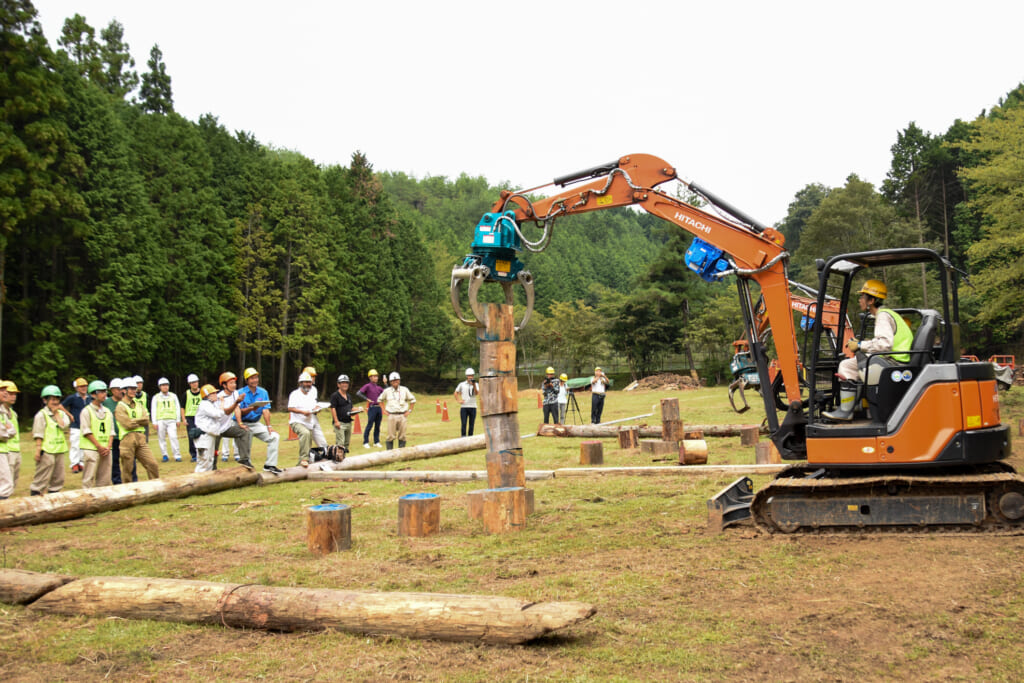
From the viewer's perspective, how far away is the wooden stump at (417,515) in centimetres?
782

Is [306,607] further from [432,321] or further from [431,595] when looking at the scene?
→ [432,321]

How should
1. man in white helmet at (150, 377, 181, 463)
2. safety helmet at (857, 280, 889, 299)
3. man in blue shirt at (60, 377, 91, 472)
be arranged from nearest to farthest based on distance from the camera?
safety helmet at (857, 280, 889, 299)
man in blue shirt at (60, 377, 91, 472)
man in white helmet at (150, 377, 181, 463)

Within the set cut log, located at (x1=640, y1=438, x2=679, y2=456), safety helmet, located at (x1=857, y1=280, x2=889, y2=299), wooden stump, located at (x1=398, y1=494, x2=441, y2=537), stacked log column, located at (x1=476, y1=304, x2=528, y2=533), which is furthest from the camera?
cut log, located at (x1=640, y1=438, x2=679, y2=456)

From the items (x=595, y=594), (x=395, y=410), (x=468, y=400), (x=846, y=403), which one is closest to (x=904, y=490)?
(x=846, y=403)

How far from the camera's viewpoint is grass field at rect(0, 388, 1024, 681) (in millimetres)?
4297

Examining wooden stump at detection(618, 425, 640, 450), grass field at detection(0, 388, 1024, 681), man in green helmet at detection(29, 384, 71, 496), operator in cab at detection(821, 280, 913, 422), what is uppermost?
operator in cab at detection(821, 280, 913, 422)

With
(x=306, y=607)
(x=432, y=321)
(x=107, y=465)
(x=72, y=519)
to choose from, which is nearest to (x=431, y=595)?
(x=306, y=607)

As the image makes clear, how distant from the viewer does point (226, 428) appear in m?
12.7

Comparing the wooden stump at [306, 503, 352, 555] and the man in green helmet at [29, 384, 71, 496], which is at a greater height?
the man in green helmet at [29, 384, 71, 496]

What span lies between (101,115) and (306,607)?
33487mm

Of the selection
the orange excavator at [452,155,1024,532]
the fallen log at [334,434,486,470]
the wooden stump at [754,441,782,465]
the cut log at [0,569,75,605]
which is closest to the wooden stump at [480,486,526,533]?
the orange excavator at [452,155,1024,532]

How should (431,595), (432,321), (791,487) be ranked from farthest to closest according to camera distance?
1. (432,321)
2. (791,487)
3. (431,595)

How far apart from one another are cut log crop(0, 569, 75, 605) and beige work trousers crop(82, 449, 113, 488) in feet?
18.7

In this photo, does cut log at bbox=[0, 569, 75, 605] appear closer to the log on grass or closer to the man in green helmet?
the log on grass
